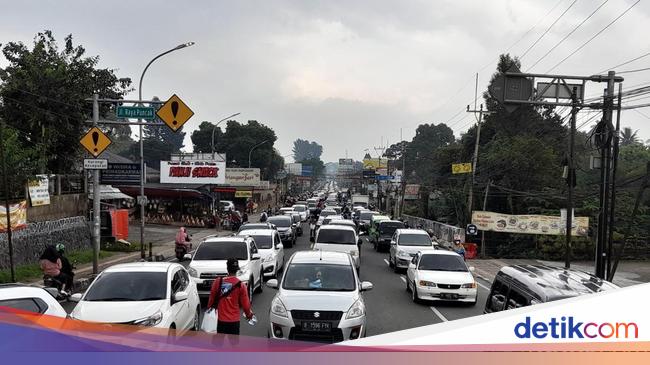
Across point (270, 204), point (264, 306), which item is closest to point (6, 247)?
point (264, 306)

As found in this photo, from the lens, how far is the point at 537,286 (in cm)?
770

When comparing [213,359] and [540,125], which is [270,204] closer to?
[540,125]

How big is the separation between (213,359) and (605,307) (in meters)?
2.58

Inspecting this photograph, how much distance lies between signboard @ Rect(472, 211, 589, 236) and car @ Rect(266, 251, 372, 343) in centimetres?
2469

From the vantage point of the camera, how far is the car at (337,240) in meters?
21.2

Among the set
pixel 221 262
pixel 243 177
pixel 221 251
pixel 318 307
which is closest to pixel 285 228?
pixel 221 251

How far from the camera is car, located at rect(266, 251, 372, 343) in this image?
30.2ft

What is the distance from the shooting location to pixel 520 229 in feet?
110

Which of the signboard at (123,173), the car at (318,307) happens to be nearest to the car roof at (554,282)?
the car at (318,307)

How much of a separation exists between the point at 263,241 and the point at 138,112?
277 inches

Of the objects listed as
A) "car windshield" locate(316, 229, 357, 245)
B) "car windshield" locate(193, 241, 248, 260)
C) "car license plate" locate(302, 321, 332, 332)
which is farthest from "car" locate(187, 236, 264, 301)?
"car windshield" locate(316, 229, 357, 245)

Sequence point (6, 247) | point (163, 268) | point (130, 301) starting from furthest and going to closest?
point (6, 247), point (163, 268), point (130, 301)

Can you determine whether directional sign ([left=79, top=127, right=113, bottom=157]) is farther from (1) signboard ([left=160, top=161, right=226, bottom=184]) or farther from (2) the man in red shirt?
(1) signboard ([left=160, top=161, right=226, bottom=184])

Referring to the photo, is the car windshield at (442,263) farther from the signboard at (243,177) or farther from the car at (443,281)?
the signboard at (243,177)
